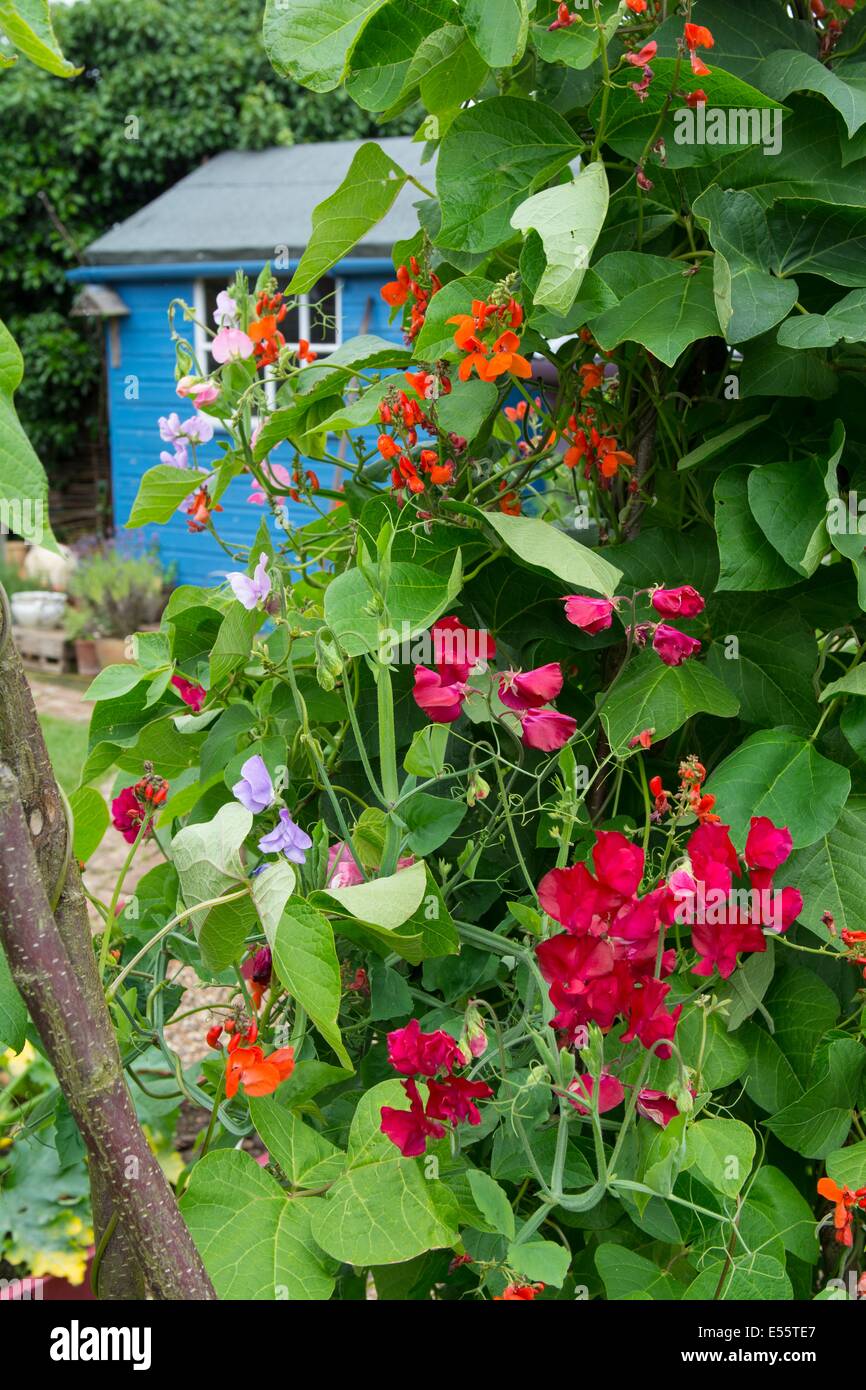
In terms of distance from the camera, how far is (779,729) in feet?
3.75

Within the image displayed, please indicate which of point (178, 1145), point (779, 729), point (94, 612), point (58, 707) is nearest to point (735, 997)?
point (779, 729)

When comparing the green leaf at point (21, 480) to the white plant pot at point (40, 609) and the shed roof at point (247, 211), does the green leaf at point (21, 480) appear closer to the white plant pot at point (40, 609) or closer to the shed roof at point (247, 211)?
the white plant pot at point (40, 609)

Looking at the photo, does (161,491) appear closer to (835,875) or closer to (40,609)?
(835,875)

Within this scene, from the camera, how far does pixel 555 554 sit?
1.06m

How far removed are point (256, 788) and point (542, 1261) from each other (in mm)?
445

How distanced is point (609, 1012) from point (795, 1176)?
50 cm

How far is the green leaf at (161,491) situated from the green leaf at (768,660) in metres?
0.62

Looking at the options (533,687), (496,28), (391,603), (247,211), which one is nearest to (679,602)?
(533,687)

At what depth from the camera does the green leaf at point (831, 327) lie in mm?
1013

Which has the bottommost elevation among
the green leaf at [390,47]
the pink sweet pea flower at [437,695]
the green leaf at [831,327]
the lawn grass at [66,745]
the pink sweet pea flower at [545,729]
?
the lawn grass at [66,745]

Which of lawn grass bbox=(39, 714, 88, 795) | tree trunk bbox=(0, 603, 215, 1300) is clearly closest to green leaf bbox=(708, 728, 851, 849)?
tree trunk bbox=(0, 603, 215, 1300)

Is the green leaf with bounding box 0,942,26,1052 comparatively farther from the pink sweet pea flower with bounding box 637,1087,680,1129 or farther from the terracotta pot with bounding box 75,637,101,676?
the terracotta pot with bounding box 75,637,101,676

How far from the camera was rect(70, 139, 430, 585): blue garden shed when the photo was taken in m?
9.42

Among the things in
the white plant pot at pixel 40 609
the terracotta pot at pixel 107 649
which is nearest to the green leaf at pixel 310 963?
the terracotta pot at pixel 107 649
